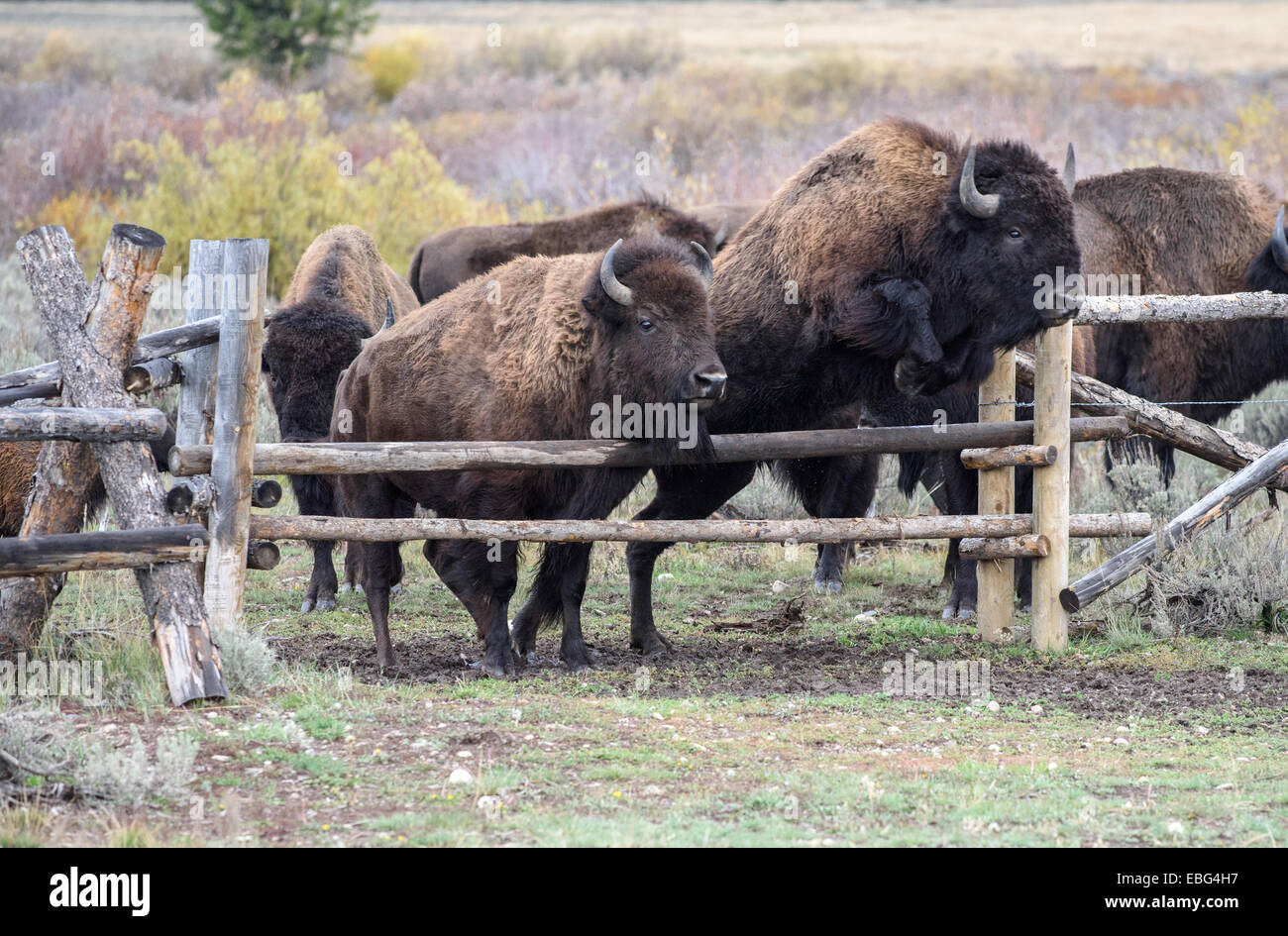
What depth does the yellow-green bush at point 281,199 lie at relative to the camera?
53.3ft

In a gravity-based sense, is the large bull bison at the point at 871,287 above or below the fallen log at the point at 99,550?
above

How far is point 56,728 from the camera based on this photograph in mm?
4652

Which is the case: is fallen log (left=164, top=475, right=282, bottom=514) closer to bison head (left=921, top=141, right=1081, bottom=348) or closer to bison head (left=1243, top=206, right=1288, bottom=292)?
bison head (left=921, top=141, right=1081, bottom=348)

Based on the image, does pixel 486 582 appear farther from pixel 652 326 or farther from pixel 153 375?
pixel 153 375

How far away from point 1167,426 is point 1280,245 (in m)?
2.70

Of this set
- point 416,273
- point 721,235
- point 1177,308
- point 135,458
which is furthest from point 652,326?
point 416,273

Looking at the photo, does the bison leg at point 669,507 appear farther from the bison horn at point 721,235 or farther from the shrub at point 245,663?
the bison horn at point 721,235

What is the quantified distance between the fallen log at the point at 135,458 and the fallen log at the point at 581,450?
426mm

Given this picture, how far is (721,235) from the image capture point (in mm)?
12734

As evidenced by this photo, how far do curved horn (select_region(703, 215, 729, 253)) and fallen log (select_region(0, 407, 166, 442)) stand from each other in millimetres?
7224

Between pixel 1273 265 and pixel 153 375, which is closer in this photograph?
pixel 153 375

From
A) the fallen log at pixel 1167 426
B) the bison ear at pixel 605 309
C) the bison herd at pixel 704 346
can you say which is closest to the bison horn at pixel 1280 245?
the fallen log at pixel 1167 426
